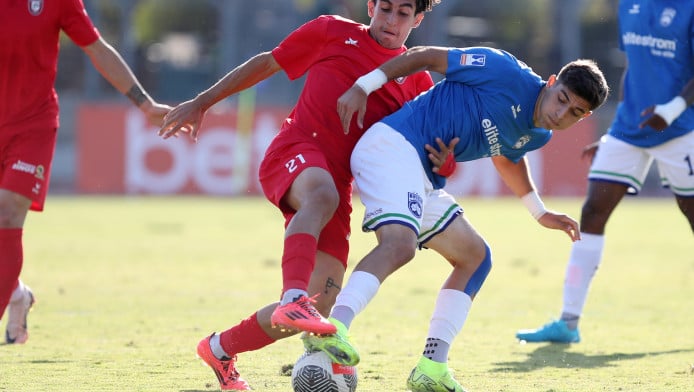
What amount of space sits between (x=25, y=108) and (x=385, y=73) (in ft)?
6.70

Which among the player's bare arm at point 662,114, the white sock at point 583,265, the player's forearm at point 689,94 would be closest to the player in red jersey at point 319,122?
the player's bare arm at point 662,114

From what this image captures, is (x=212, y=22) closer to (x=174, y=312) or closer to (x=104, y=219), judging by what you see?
(x=104, y=219)

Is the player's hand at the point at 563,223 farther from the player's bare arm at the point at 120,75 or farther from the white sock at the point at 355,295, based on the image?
the player's bare arm at the point at 120,75

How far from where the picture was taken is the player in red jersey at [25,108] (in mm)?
6297

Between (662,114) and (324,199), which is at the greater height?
(662,114)

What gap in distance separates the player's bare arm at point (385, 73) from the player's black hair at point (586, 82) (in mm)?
597

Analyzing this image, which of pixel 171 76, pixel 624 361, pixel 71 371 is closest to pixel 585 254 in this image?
pixel 624 361

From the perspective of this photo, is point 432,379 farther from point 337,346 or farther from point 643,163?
point 643,163

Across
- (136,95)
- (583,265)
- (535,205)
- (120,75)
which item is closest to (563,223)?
(535,205)

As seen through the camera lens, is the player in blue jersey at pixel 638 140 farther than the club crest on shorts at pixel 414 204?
Yes

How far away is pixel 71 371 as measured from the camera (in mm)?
6430

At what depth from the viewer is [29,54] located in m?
6.44

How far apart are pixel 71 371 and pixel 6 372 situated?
1.11ft

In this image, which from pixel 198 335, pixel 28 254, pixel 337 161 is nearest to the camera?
pixel 337 161
